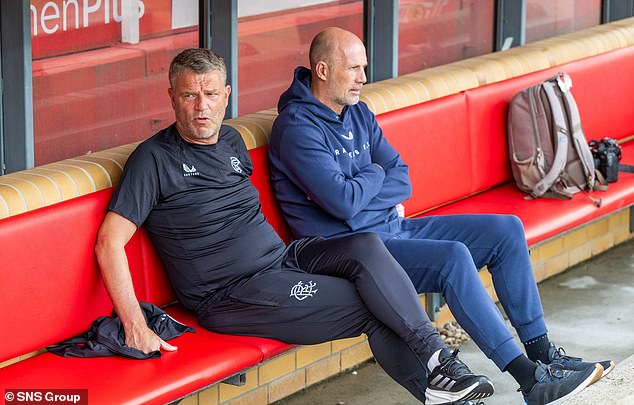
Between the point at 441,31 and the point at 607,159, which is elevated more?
the point at 441,31

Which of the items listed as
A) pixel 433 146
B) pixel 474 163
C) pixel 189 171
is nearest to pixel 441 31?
pixel 474 163

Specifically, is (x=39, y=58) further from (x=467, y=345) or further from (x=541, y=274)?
(x=541, y=274)

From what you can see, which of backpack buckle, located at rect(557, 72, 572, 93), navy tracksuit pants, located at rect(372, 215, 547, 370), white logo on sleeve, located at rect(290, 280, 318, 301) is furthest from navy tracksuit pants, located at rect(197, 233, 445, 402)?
backpack buckle, located at rect(557, 72, 572, 93)

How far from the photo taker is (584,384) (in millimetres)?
3750

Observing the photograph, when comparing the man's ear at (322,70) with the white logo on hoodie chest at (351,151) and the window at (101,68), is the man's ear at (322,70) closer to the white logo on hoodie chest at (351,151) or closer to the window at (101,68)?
the white logo on hoodie chest at (351,151)

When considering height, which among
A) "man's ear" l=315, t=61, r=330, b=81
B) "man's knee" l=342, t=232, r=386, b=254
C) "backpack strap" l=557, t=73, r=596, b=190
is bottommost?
"man's knee" l=342, t=232, r=386, b=254

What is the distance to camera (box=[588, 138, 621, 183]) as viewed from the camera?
527 cm

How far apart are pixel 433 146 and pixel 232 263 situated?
1475 mm

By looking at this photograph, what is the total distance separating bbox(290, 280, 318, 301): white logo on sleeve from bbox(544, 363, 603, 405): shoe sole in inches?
32.1

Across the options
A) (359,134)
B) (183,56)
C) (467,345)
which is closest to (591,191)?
(467,345)

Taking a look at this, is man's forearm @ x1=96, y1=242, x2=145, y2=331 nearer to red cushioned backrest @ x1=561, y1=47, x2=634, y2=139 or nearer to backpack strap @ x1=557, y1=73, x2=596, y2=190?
backpack strap @ x1=557, y1=73, x2=596, y2=190

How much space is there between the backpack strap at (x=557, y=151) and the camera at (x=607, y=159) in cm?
30

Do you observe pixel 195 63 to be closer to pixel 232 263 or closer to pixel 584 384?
pixel 232 263

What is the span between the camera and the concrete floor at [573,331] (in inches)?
168
